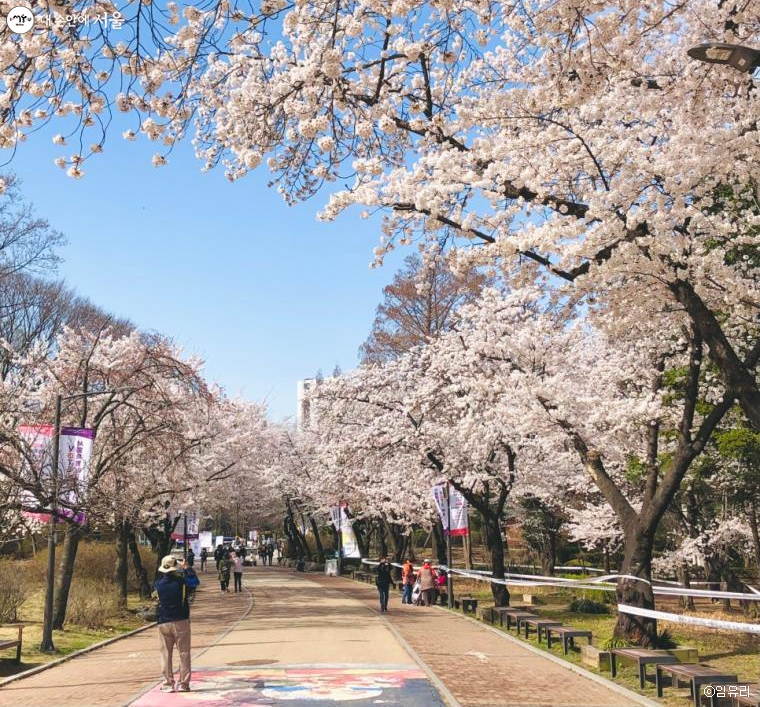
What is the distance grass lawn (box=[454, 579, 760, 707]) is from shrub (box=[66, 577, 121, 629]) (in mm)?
10274

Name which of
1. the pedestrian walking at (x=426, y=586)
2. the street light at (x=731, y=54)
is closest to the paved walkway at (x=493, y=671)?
the pedestrian walking at (x=426, y=586)

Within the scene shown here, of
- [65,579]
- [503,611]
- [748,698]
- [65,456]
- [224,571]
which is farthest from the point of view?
[224,571]

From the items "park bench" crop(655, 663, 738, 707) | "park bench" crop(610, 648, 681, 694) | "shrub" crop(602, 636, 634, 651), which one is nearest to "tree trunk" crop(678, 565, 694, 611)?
"shrub" crop(602, 636, 634, 651)

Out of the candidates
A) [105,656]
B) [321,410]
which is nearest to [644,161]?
[105,656]

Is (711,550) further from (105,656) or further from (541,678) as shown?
(105,656)

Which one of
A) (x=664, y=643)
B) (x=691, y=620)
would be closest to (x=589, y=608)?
(x=664, y=643)

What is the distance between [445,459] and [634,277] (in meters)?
13.3

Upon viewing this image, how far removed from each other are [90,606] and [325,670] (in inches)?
429

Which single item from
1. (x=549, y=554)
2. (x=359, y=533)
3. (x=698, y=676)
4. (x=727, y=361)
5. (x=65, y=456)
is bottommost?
(x=549, y=554)

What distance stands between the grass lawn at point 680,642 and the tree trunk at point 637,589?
103cm

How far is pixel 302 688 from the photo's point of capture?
10.1 meters

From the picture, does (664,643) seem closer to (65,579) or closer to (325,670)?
(325,670)

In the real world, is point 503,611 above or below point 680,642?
above

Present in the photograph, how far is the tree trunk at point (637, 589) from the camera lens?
14.0m
